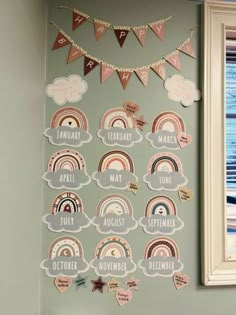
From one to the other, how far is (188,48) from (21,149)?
87 cm

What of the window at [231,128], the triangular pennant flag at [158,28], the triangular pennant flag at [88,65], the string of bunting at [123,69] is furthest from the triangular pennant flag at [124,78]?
the window at [231,128]

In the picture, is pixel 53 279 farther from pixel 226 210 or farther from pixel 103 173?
pixel 226 210

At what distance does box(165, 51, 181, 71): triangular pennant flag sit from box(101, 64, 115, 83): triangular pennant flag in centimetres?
24

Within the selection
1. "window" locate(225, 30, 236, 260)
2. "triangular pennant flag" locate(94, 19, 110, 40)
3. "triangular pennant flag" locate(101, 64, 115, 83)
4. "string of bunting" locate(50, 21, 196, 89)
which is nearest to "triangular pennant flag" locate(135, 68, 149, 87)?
"string of bunting" locate(50, 21, 196, 89)

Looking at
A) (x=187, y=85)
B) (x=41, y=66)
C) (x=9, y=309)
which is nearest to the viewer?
(x=9, y=309)

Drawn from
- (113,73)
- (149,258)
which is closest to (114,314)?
(149,258)

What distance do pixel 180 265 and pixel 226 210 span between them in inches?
11.9

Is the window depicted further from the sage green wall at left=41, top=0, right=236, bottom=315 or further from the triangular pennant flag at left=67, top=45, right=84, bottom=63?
the triangular pennant flag at left=67, top=45, right=84, bottom=63

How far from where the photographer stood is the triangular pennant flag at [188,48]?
149 centimetres

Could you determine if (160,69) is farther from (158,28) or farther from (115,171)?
(115,171)

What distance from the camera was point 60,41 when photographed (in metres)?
1.43

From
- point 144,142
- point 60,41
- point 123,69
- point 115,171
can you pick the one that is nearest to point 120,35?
point 123,69

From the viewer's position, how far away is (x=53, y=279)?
1380 millimetres

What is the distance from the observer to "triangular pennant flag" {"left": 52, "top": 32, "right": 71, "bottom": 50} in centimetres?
143
